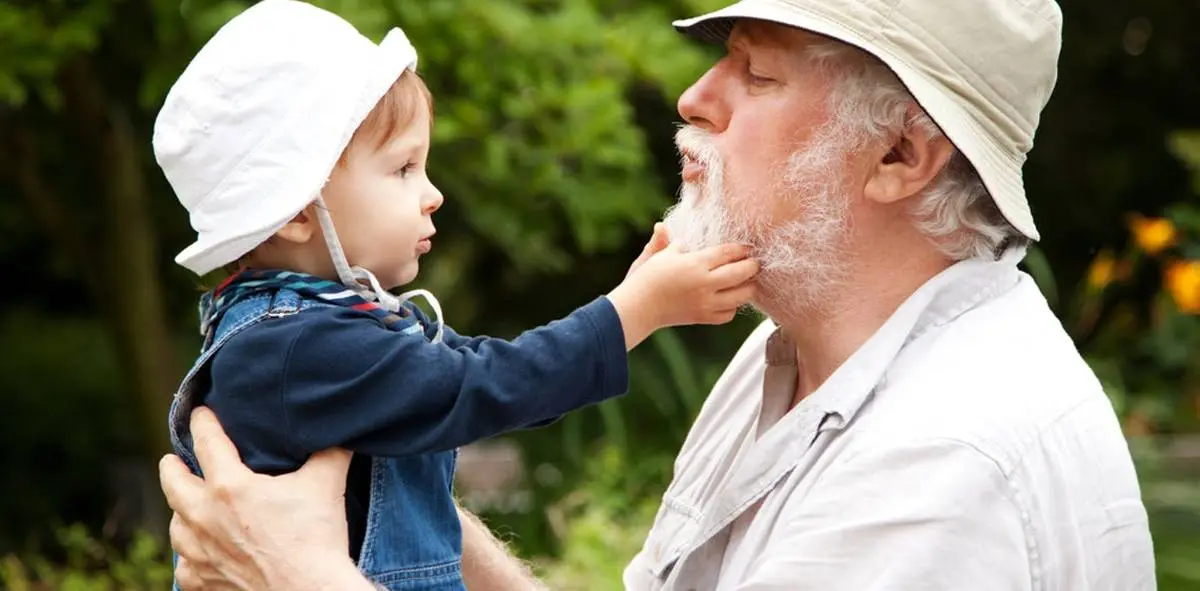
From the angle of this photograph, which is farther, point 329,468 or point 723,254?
point 723,254

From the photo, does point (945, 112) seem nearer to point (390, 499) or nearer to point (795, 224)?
point (795, 224)

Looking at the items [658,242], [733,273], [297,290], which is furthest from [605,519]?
[297,290]

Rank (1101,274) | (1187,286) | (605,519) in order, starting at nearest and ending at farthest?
→ (605,519) → (1187,286) → (1101,274)

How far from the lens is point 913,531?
2037 mm

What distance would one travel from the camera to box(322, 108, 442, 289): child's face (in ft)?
7.52

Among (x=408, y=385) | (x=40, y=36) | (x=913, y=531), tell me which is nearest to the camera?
(x=913, y=531)

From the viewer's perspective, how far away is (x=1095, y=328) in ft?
24.6

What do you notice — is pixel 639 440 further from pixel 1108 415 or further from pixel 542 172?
pixel 1108 415

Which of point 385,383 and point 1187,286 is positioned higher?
point 385,383

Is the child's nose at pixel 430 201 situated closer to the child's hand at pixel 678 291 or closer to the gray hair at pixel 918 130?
the child's hand at pixel 678 291

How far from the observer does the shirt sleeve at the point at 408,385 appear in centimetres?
219

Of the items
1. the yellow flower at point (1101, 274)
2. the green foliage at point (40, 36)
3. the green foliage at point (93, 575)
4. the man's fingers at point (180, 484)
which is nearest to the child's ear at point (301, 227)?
the man's fingers at point (180, 484)

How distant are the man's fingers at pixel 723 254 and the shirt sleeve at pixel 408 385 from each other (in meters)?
0.23

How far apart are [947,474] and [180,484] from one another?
112 cm
